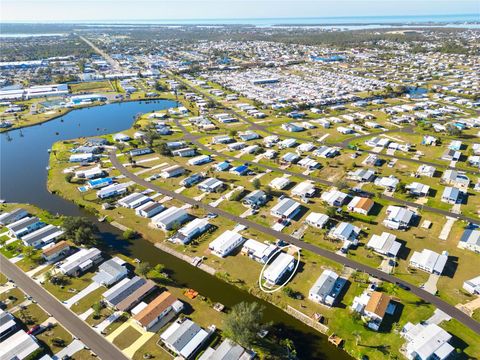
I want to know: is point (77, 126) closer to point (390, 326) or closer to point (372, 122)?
point (372, 122)

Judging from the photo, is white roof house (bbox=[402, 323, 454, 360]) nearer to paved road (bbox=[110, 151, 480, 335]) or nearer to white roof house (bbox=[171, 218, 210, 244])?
paved road (bbox=[110, 151, 480, 335])

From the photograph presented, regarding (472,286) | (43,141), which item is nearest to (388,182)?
(472,286)

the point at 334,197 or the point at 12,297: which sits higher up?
the point at 334,197

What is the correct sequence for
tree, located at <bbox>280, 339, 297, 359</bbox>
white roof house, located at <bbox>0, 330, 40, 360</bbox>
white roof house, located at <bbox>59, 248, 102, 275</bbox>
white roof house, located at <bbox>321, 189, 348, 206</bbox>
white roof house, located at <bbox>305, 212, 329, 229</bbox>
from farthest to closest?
white roof house, located at <bbox>321, 189, 348, 206</bbox> < white roof house, located at <bbox>305, 212, 329, 229</bbox> < white roof house, located at <bbox>59, 248, 102, 275</bbox> < tree, located at <bbox>280, 339, 297, 359</bbox> < white roof house, located at <bbox>0, 330, 40, 360</bbox>

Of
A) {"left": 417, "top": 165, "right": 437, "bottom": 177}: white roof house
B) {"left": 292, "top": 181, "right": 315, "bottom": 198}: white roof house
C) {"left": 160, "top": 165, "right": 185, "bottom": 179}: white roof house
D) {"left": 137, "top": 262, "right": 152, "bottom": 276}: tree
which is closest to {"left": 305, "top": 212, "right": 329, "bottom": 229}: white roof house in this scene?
{"left": 292, "top": 181, "right": 315, "bottom": 198}: white roof house

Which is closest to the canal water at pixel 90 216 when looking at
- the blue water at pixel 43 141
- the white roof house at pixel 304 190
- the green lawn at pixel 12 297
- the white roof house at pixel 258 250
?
the blue water at pixel 43 141

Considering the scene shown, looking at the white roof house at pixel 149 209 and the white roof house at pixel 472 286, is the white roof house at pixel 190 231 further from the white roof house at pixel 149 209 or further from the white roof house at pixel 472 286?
the white roof house at pixel 472 286

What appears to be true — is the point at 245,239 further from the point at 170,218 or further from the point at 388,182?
the point at 388,182
